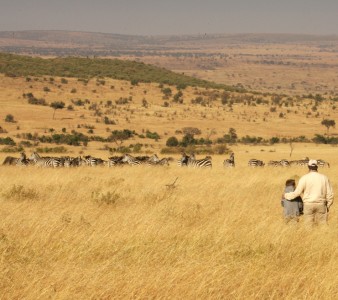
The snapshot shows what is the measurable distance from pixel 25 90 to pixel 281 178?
68.6m

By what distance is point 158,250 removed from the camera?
8195 mm

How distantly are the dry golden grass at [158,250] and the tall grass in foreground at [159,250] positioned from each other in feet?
0.05

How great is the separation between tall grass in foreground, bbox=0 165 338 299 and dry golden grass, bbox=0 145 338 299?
0.02 meters

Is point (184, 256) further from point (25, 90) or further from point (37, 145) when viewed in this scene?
point (25, 90)

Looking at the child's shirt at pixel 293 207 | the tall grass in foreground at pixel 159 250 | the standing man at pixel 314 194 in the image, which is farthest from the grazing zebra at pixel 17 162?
the standing man at pixel 314 194

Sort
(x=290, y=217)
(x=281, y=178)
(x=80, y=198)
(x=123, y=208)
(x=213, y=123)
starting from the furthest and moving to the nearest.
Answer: (x=213, y=123) < (x=281, y=178) < (x=80, y=198) < (x=123, y=208) < (x=290, y=217)

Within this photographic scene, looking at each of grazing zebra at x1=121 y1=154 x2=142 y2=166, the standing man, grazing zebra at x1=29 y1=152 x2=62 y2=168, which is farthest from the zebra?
the standing man

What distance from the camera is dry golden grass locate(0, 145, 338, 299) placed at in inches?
253

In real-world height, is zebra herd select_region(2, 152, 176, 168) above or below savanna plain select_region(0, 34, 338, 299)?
below

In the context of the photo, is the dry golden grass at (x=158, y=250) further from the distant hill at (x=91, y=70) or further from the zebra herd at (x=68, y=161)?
the distant hill at (x=91, y=70)

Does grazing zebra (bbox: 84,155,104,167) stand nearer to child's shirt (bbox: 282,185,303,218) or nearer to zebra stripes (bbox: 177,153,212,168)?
zebra stripes (bbox: 177,153,212,168)

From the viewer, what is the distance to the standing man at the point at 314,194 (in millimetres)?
10047

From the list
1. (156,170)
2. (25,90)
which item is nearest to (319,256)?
(156,170)

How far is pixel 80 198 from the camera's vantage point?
14.3m
